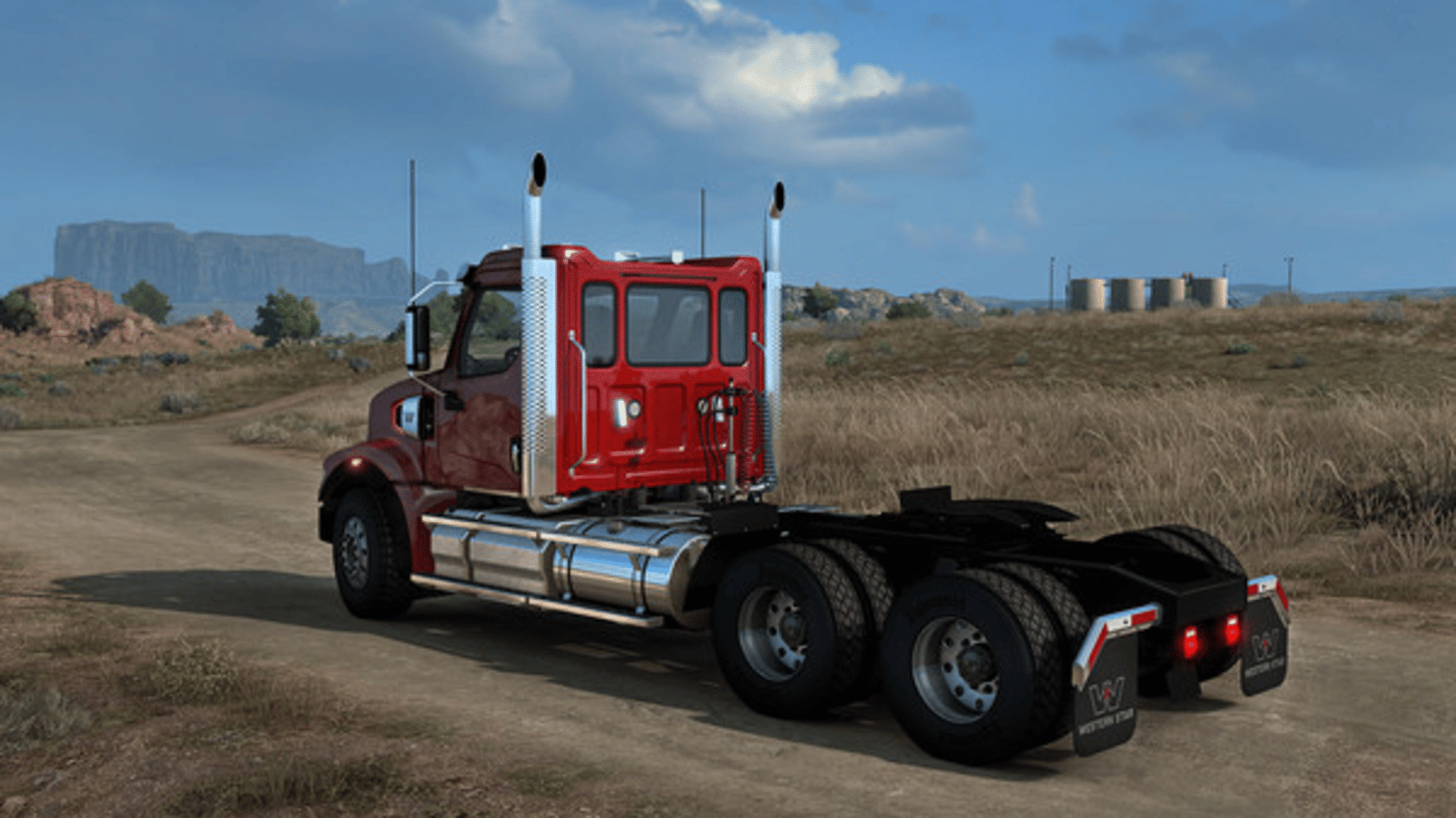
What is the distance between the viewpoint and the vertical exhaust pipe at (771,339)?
10.0 meters

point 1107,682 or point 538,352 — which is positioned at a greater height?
point 538,352

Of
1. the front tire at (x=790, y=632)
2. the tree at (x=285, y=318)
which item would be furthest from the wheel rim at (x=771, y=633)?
the tree at (x=285, y=318)

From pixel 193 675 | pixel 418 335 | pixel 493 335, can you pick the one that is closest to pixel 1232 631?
pixel 493 335

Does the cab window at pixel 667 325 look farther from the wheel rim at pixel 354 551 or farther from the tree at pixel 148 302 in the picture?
the tree at pixel 148 302

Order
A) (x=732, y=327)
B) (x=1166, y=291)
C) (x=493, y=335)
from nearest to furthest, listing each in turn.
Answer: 1. (x=493, y=335)
2. (x=732, y=327)
3. (x=1166, y=291)

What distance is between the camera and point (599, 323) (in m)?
9.12

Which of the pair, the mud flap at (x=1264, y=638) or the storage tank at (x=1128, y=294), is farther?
the storage tank at (x=1128, y=294)

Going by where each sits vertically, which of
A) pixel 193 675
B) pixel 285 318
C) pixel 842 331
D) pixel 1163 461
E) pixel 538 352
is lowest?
pixel 193 675

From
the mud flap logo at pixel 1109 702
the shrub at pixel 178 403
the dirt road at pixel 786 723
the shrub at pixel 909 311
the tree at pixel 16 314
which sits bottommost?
the dirt road at pixel 786 723

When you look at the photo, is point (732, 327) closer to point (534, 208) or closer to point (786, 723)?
point (534, 208)

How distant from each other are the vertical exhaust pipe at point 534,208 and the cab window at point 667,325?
819mm

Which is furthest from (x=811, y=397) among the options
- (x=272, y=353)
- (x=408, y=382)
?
(x=272, y=353)

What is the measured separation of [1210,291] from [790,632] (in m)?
87.4

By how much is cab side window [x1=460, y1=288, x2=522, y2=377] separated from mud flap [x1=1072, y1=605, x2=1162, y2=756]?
4667mm
